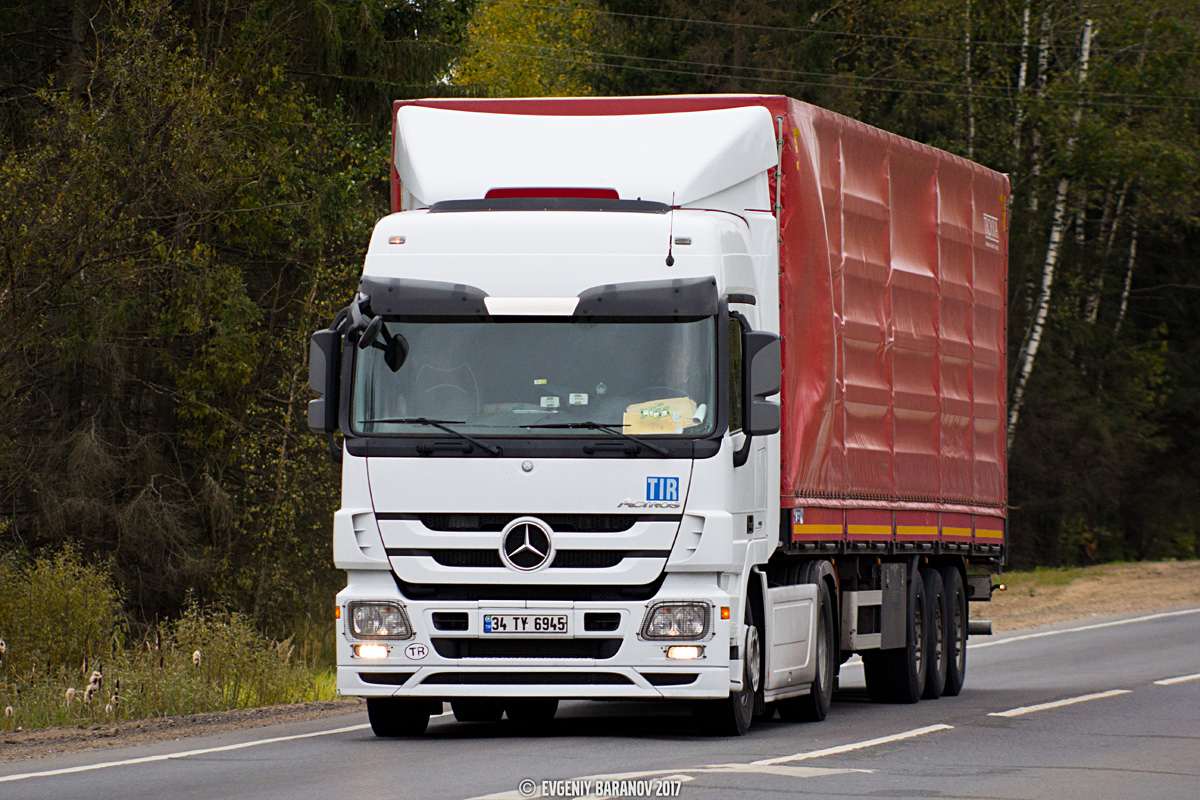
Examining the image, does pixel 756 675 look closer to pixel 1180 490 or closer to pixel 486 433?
pixel 486 433

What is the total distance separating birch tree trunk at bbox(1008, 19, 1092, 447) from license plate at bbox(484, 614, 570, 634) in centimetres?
3284

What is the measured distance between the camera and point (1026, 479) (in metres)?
49.6

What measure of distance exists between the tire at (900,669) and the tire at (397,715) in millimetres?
4902

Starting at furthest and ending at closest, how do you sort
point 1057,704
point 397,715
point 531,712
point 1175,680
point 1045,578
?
point 1045,578, point 1175,680, point 1057,704, point 531,712, point 397,715

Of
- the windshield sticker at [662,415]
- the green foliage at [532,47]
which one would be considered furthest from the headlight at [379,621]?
the green foliage at [532,47]

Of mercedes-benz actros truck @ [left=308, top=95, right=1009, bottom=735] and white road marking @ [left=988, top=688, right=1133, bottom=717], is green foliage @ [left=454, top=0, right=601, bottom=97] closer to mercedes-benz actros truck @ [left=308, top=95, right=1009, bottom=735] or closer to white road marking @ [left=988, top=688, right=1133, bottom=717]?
white road marking @ [left=988, top=688, right=1133, bottom=717]

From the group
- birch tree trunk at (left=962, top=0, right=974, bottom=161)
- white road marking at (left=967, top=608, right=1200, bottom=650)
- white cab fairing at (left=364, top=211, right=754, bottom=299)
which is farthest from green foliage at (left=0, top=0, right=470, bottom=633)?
birch tree trunk at (left=962, top=0, right=974, bottom=161)

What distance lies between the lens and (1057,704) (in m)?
15.7

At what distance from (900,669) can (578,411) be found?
593 cm

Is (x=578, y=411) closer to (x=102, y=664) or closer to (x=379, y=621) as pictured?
(x=379, y=621)

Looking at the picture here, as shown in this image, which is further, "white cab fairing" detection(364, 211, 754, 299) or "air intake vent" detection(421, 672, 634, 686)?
"white cab fairing" detection(364, 211, 754, 299)

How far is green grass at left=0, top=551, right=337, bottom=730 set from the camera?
48.1ft

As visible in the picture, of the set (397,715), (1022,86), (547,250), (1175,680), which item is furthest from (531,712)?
(1022,86)

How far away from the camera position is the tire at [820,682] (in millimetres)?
14102
